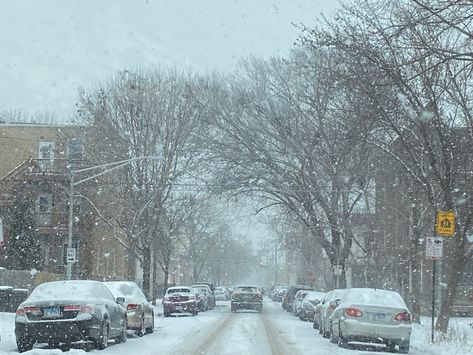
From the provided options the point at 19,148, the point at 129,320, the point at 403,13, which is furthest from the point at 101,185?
the point at 403,13

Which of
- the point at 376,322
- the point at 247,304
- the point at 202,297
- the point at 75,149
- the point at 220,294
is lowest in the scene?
the point at 220,294

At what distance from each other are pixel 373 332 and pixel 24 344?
7.86 m

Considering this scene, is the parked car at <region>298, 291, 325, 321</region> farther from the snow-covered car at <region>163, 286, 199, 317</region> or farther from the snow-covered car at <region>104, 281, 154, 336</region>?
the snow-covered car at <region>104, 281, 154, 336</region>

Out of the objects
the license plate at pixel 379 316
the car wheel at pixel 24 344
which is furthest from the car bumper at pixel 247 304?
the car wheel at pixel 24 344

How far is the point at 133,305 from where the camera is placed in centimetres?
2198

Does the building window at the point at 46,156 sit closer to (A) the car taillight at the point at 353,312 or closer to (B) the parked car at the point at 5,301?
(B) the parked car at the point at 5,301

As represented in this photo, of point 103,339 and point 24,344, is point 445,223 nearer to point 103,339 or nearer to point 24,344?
point 103,339

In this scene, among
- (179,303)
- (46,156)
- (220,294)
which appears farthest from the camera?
(220,294)

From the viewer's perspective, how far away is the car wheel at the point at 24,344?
16.0m

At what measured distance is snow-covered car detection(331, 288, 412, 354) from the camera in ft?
62.8

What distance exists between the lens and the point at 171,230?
53031 mm

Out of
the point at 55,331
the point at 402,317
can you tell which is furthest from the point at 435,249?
the point at 55,331

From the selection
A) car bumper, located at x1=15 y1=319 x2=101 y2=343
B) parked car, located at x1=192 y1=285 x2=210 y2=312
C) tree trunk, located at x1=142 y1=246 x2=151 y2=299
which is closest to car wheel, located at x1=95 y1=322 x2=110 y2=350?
car bumper, located at x1=15 y1=319 x2=101 y2=343

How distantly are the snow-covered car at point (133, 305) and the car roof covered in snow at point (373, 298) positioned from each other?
549cm
